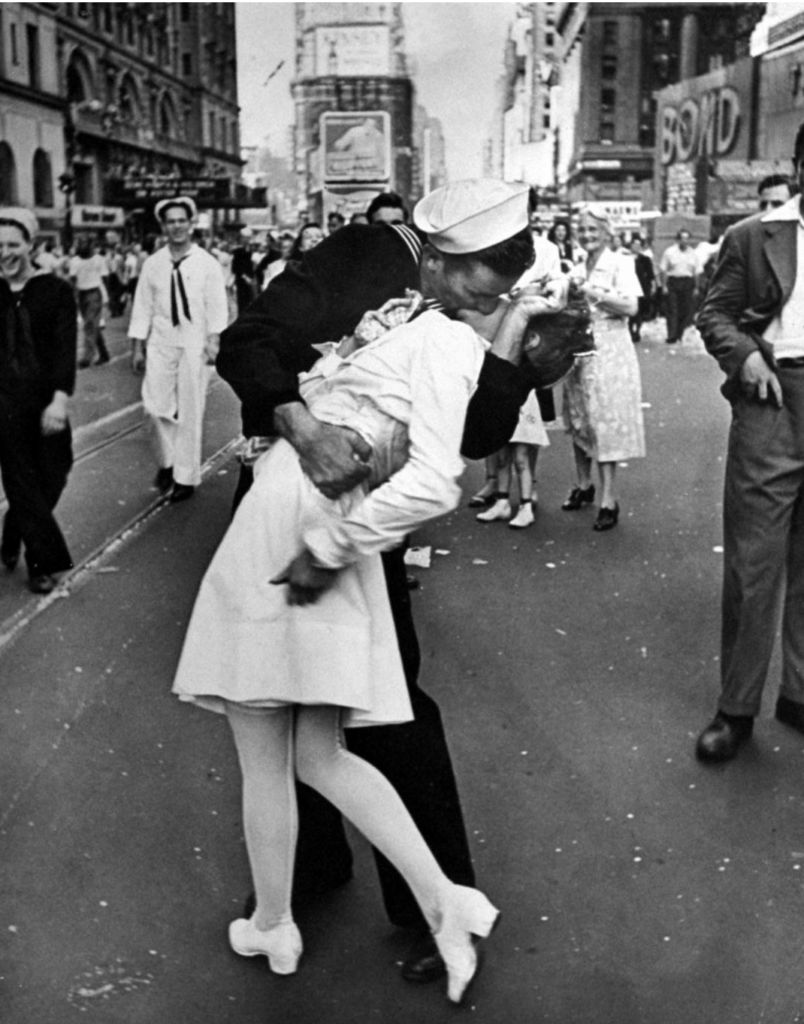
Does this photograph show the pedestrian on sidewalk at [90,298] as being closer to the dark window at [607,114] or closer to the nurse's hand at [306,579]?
the nurse's hand at [306,579]

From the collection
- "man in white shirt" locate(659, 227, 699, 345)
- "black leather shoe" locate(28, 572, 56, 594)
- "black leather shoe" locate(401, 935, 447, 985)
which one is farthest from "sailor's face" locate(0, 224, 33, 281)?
"man in white shirt" locate(659, 227, 699, 345)

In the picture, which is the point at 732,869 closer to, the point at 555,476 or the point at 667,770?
the point at 667,770

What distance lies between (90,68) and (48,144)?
8.46m

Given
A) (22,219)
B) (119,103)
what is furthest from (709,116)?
(22,219)

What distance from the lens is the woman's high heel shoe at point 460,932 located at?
9.82 feet

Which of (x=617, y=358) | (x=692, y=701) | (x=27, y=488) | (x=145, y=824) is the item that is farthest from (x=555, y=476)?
(x=145, y=824)

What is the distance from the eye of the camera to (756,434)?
4.47 m

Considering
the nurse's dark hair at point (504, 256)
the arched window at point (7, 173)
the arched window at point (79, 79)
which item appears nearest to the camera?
the nurse's dark hair at point (504, 256)

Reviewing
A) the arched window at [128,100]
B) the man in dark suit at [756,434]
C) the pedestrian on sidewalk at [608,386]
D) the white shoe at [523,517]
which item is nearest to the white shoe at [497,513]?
the white shoe at [523,517]

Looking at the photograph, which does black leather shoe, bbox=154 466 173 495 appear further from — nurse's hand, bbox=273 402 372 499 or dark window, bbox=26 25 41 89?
dark window, bbox=26 25 41 89

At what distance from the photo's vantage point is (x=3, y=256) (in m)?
6.57

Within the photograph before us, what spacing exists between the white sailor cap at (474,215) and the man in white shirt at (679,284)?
20519 millimetres

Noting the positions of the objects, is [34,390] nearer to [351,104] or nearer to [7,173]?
[351,104]

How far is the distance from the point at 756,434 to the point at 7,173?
149 ft
